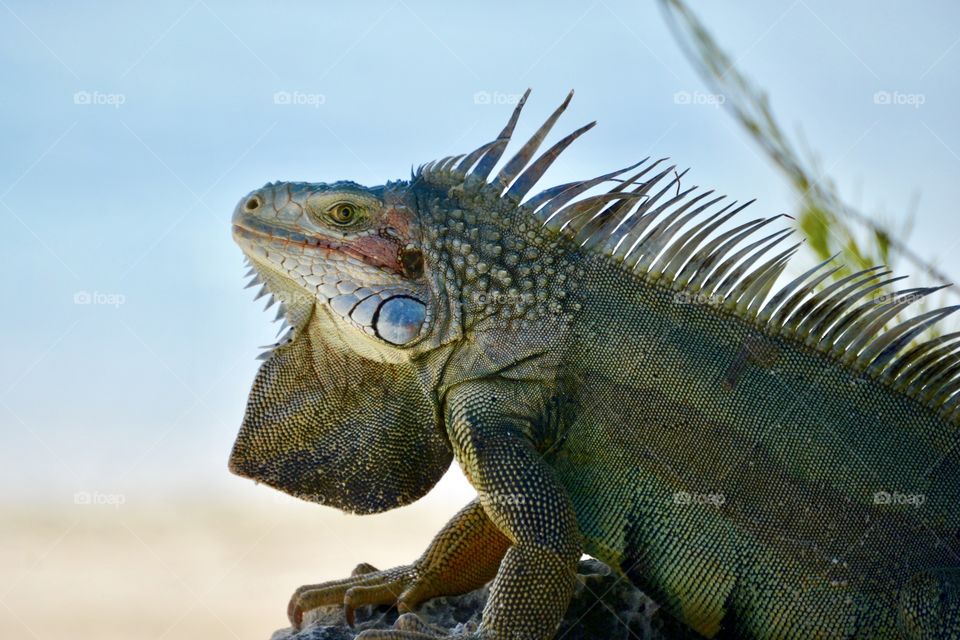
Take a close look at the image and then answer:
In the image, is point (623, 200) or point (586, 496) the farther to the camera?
point (623, 200)

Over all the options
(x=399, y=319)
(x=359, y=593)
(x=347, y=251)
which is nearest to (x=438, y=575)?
(x=359, y=593)

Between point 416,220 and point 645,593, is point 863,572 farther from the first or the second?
point 416,220

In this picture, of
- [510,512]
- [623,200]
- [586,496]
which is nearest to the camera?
[510,512]

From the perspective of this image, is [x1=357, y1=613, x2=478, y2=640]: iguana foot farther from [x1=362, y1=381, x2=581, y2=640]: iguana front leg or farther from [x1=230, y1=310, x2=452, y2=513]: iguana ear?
[x1=230, y1=310, x2=452, y2=513]: iguana ear

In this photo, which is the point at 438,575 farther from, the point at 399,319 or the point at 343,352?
the point at 399,319

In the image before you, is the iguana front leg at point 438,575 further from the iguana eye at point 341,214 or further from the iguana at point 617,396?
the iguana eye at point 341,214

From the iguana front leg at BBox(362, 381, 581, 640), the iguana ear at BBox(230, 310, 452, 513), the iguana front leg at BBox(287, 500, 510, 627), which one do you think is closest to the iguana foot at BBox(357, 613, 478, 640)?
the iguana front leg at BBox(362, 381, 581, 640)

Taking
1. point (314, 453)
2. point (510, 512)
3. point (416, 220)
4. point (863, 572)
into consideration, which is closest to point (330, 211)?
point (416, 220)
